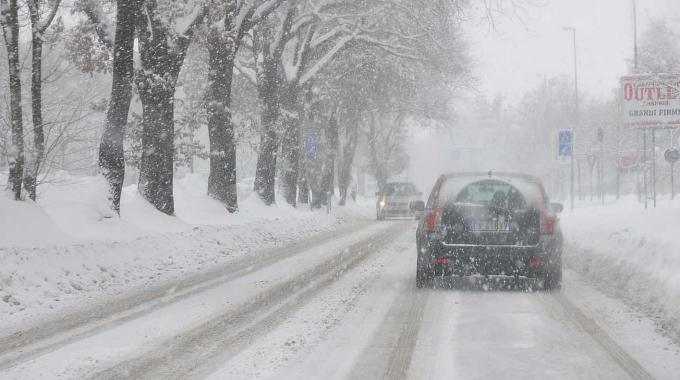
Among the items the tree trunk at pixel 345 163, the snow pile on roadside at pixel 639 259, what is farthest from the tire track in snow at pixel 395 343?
the tree trunk at pixel 345 163

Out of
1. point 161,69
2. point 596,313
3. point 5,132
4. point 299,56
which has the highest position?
point 299,56

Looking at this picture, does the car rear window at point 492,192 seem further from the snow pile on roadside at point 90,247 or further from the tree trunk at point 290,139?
the tree trunk at point 290,139

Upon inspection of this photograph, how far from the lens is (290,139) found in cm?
2925

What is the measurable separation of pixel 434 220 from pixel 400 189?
81.6 feet

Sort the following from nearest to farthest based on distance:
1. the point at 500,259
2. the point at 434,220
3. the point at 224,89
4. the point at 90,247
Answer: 1. the point at 500,259
2. the point at 434,220
3. the point at 90,247
4. the point at 224,89

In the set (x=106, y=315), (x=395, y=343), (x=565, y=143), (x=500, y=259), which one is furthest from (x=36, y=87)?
(x=565, y=143)

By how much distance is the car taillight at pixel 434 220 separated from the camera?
34.1 ft

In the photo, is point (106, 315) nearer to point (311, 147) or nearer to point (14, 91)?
point (14, 91)

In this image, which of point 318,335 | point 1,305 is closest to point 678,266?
point 318,335

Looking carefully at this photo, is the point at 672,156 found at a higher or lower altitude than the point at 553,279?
higher

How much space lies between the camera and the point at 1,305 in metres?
8.45

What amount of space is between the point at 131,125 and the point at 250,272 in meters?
7.36

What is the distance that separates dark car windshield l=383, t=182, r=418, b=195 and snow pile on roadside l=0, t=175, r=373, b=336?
14767 mm

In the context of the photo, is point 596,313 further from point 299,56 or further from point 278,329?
point 299,56
